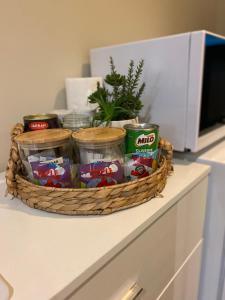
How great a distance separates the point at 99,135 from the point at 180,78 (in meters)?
0.30

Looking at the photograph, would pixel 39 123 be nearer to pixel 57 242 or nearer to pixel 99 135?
pixel 99 135

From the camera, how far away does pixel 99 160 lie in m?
0.49

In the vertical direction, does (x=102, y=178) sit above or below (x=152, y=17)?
below

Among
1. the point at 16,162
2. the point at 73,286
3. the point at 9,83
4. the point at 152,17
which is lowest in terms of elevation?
the point at 73,286

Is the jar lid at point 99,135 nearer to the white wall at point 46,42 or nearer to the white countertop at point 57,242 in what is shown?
the white countertop at point 57,242

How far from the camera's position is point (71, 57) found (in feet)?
2.87

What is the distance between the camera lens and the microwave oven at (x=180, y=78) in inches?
25.3

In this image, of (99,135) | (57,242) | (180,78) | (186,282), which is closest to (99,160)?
(99,135)

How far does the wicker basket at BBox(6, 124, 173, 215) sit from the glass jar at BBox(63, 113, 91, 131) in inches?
6.0

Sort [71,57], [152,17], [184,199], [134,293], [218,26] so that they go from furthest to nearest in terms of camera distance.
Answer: [218,26]
[152,17]
[71,57]
[184,199]
[134,293]

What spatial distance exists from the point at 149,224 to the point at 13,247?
9.5 inches

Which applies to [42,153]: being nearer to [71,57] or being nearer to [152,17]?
[71,57]

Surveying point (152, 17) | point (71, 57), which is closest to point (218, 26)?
point (152, 17)

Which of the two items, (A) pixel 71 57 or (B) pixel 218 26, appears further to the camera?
(B) pixel 218 26
